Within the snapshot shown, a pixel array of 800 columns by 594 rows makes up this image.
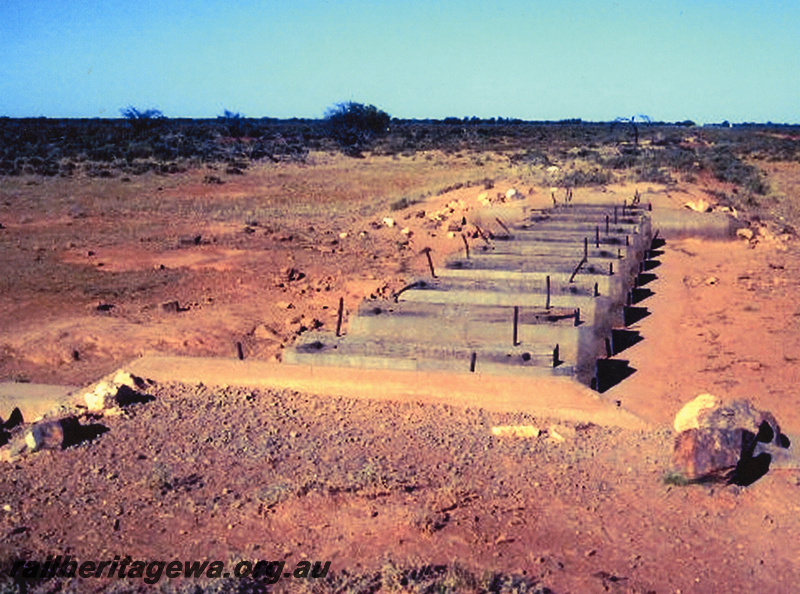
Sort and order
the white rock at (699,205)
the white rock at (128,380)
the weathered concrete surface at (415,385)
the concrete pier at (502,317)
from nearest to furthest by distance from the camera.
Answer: the weathered concrete surface at (415,385)
the white rock at (128,380)
the concrete pier at (502,317)
the white rock at (699,205)

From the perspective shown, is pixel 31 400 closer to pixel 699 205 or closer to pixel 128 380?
pixel 128 380

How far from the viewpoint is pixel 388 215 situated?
53.8 feet

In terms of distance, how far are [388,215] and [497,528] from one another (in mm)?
12916

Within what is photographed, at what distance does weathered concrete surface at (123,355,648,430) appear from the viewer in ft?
17.6

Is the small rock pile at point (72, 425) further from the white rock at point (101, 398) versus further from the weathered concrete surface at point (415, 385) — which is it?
the weathered concrete surface at point (415, 385)

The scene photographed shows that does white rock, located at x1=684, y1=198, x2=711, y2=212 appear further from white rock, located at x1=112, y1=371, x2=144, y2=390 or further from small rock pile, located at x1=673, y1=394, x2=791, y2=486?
white rock, located at x1=112, y1=371, x2=144, y2=390

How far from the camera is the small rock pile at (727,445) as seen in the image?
4.14 m

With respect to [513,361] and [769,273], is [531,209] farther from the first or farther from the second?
[513,361]

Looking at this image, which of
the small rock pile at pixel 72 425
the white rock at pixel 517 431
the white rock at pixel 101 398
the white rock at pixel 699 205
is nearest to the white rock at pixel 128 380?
the small rock pile at pixel 72 425

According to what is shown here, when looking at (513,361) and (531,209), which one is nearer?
(513,361)

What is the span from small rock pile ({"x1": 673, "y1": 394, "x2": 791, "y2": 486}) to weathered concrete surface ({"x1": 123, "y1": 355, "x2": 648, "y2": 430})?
785 millimetres

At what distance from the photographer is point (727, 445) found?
4152mm

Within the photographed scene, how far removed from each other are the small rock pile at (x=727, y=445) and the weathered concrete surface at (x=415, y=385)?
2.58ft

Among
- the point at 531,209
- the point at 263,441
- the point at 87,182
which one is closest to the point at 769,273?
the point at 531,209
